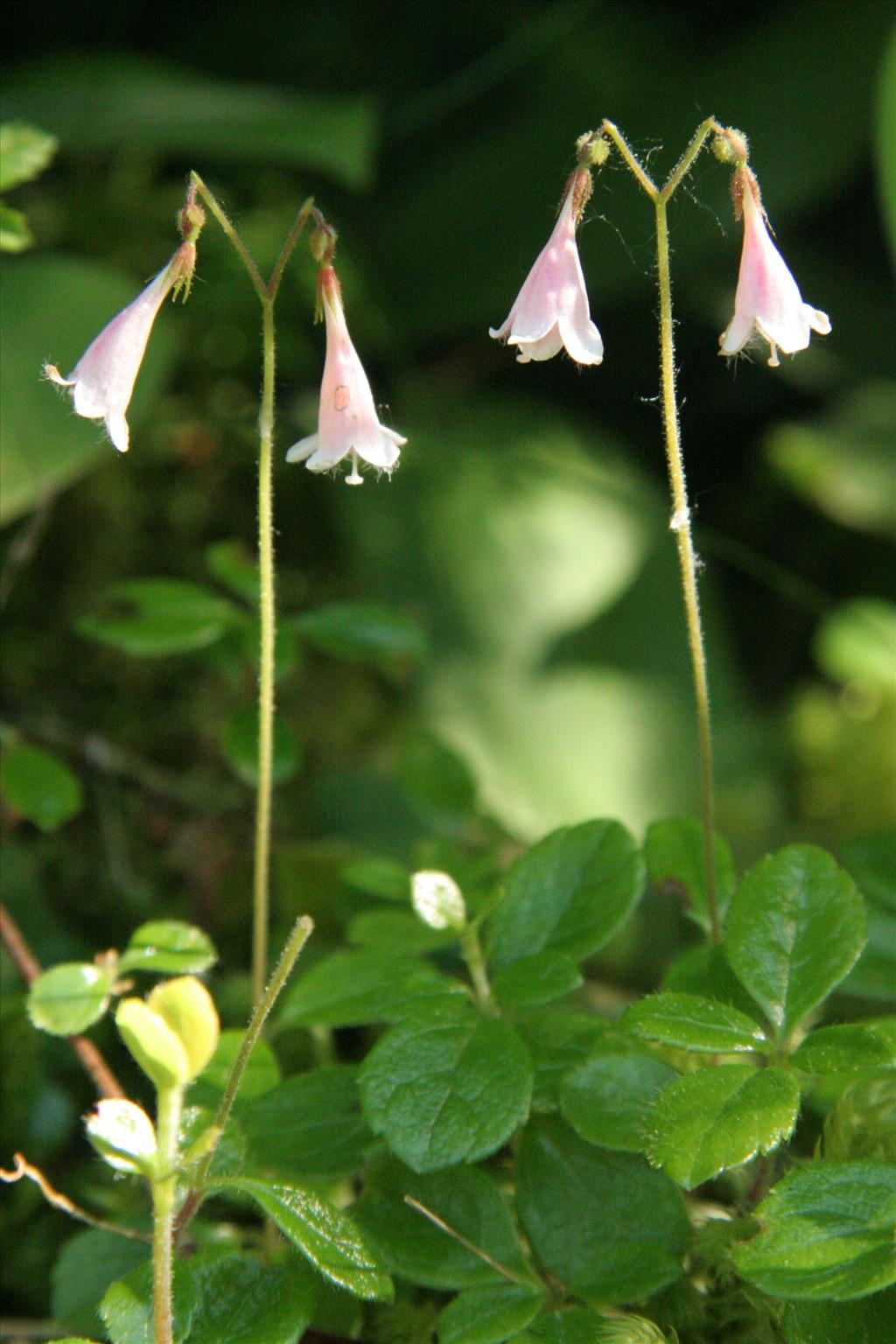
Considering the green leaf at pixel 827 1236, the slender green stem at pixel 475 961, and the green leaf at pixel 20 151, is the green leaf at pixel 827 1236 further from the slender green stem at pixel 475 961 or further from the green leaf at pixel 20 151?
the green leaf at pixel 20 151

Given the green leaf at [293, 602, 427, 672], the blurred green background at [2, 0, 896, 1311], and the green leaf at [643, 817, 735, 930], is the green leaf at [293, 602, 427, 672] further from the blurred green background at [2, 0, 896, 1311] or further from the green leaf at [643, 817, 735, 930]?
the green leaf at [643, 817, 735, 930]

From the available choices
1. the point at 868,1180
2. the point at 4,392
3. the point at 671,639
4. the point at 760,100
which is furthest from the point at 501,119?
the point at 868,1180

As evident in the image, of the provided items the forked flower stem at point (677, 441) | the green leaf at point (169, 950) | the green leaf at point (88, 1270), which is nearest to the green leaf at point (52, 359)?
the green leaf at point (169, 950)

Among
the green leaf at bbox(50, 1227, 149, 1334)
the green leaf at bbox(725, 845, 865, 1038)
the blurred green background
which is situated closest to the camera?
the green leaf at bbox(725, 845, 865, 1038)

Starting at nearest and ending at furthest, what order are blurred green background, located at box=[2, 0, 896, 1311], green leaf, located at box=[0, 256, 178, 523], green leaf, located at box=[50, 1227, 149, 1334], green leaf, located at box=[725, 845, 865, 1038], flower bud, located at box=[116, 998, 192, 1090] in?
flower bud, located at box=[116, 998, 192, 1090]
green leaf, located at box=[725, 845, 865, 1038]
green leaf, located at box=[50, 1227, 149, 1334]
green leaf, located at box=[0, 256, 178, 523]
blurred green background, located at box=[2, 0, 896, 1311]

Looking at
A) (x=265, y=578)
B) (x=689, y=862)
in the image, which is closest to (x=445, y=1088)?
(x=689, y=862)

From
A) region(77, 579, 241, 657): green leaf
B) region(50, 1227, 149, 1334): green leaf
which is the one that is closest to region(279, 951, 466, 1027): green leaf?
region(50, 1227, 149, 1334): green leaf

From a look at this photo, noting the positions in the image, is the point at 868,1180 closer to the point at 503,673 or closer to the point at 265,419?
the point at 265,419
